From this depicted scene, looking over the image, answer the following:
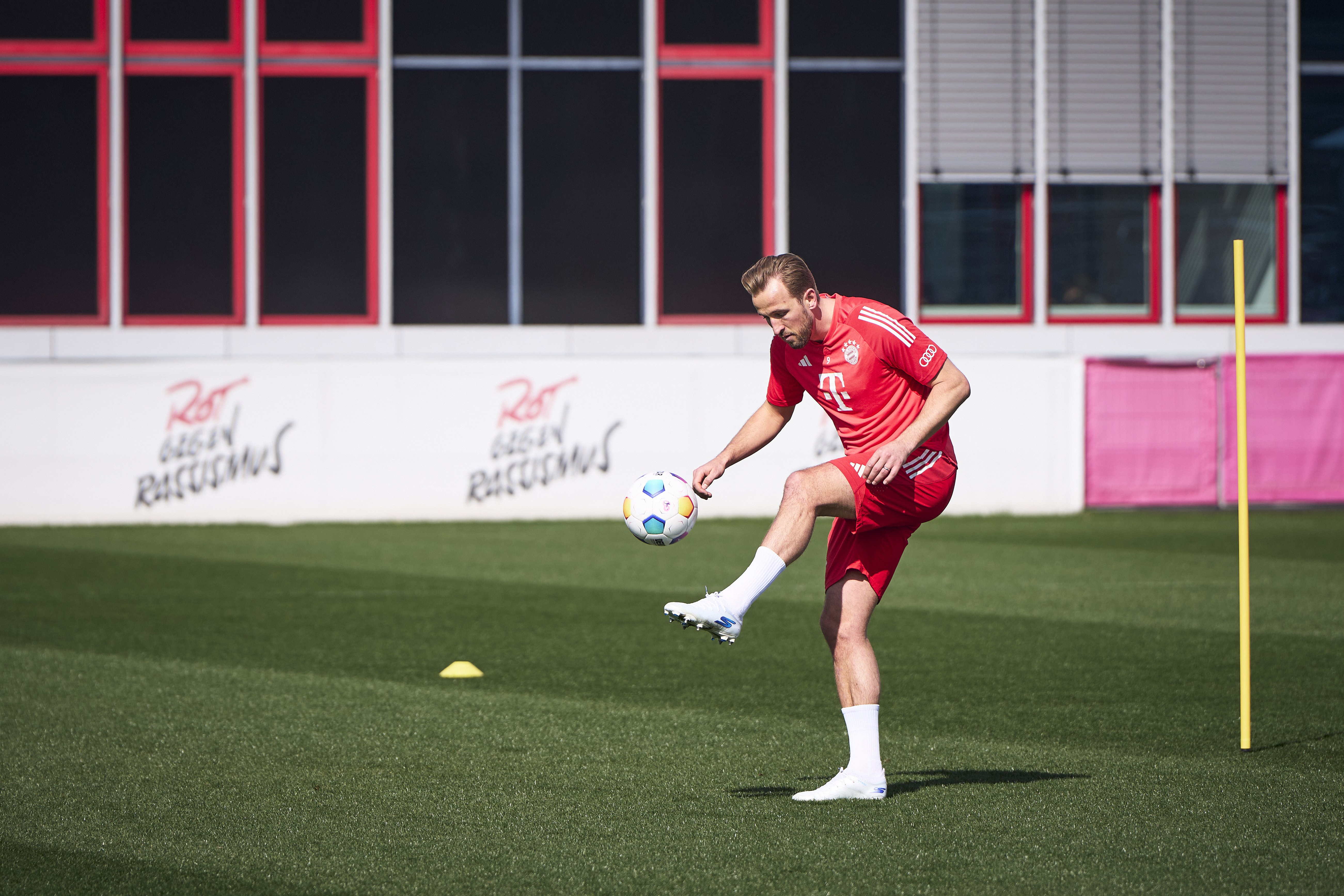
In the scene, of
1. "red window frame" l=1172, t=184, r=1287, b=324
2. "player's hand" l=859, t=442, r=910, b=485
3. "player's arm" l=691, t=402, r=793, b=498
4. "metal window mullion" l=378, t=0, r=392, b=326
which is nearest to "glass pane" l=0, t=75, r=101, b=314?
"metal window mullion" l=378, t=0, r=392, b=326

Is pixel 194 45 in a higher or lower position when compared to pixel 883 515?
higher

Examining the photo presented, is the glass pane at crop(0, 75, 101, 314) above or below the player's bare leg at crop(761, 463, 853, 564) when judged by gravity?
above

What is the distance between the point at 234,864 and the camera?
15.7 feet

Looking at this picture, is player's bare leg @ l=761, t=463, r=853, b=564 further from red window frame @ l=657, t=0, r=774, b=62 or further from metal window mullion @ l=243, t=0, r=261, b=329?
red window frame @ l=657, t=0, r=774, b=62

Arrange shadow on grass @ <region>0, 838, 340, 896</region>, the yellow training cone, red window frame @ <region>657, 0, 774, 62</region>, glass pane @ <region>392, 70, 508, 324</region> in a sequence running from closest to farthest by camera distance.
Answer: shadow on grass @ <region>0, 838, 340, 896</region> → the yellow training cone → glass pane @ <region>392, 70, 508, 324</region> → red window frame @ <region>657, 0, 774, 62</region>

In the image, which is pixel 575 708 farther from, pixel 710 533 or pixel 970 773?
pixel 710 533

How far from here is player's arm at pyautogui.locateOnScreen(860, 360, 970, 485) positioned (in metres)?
5.24

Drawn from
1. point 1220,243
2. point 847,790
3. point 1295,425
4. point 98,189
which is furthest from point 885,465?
point 1220,243

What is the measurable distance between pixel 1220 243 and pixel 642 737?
1971 cm

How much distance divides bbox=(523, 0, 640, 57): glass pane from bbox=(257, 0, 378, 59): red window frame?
213 cm

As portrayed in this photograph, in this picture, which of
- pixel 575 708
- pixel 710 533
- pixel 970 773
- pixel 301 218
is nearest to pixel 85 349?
pixel 301 218

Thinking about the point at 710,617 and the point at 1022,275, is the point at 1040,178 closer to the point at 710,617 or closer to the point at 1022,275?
the point at 1022,275

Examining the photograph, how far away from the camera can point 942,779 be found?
602cm

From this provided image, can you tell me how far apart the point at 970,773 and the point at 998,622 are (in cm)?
482
